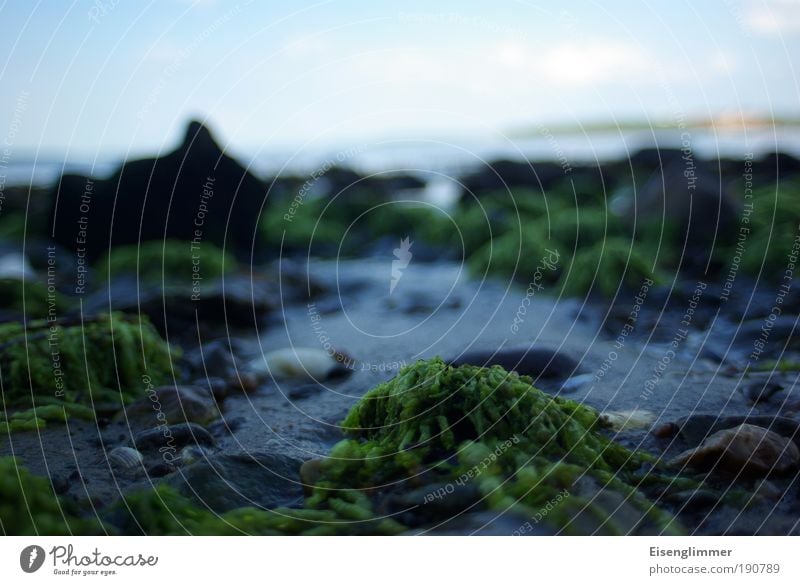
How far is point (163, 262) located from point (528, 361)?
5.57ft

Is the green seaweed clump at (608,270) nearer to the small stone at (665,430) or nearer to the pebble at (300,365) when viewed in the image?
the small stone at (665,430)

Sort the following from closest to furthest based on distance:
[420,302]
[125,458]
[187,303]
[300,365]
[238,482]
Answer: [238,482], [125,458], [300,365], [187,303], [420,302]

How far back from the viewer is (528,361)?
252 cm

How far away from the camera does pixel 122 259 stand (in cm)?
324

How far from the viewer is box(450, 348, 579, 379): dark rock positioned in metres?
2.49

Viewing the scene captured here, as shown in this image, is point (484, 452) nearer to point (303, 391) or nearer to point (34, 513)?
point (303, 391)

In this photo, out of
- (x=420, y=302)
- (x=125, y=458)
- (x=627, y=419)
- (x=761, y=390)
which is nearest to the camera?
(x=125, y=458)

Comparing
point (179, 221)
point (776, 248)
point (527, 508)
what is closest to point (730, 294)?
point (776, 248)

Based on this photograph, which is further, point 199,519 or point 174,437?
point 174,437

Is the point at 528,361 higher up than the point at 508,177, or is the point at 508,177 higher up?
the point at 508,177

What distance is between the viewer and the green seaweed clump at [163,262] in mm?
3184

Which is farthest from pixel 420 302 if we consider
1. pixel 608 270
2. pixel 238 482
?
pixel 238 482

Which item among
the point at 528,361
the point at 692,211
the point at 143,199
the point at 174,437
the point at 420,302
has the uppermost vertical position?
the point at 143,199
